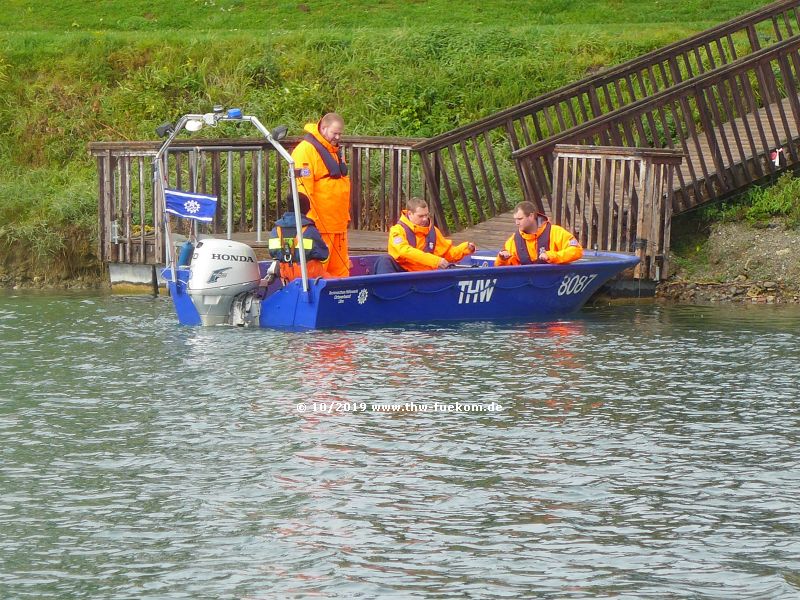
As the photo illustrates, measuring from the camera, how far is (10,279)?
758 inches

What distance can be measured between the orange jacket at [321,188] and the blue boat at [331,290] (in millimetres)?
346

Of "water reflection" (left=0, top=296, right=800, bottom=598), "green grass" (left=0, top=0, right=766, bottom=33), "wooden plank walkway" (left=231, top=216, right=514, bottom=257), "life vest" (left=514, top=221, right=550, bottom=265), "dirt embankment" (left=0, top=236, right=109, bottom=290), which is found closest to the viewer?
"water reflection" (left=0, top=296, right=800, bottom=598)

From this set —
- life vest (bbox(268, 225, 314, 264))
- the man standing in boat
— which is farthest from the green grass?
life vest (bbox(268, 225, 314, 264))

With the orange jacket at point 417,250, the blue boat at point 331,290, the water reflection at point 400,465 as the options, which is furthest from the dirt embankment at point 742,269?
the orange jacket at point 417,250

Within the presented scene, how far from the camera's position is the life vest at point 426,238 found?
15391 mm

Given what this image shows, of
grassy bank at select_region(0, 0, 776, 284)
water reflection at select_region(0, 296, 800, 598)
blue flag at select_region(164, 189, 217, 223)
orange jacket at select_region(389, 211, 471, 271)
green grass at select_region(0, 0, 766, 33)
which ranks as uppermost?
green grass at select_region(0, 0, 766, 33)

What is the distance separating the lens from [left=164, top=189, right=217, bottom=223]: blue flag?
1462 centimetres

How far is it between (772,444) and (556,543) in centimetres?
260

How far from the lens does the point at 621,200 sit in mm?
16438

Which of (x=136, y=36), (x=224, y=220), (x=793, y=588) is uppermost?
(x=136, y=36)

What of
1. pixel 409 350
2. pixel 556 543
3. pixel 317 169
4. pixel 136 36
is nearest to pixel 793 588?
pixel 556 543

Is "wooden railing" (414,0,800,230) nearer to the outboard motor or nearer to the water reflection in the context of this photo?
the outboard motor

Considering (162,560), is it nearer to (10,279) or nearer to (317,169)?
(317,169)

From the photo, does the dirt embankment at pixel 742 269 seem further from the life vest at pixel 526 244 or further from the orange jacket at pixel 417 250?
the orange jacket at pixel 417 250
